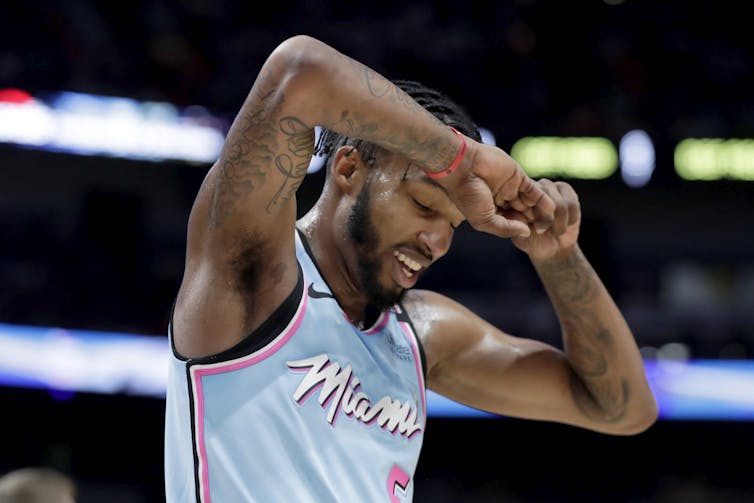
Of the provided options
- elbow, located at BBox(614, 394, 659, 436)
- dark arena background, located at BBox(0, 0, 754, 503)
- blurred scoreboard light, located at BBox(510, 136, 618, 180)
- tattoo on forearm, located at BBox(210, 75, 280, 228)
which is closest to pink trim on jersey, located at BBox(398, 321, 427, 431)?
elbow, located at BBox(614, 394, 659, 436)

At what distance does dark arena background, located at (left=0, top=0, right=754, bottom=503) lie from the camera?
850 centimetres

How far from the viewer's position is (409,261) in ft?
7.79

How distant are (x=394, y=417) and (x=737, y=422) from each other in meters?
7.61

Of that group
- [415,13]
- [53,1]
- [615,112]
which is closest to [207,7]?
[53,1]

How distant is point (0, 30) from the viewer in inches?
341

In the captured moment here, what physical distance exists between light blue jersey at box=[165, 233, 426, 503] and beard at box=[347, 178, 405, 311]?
0.37ft

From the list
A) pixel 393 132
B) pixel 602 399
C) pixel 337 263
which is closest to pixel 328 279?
pixel 337 263

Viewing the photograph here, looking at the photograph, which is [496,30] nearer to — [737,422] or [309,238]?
[737,422]

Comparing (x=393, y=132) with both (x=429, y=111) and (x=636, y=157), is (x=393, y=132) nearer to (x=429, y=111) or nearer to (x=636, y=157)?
(x=429, y=111)

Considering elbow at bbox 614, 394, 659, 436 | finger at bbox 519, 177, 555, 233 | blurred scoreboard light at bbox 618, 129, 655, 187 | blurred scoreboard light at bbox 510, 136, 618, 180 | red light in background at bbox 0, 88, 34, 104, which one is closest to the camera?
finger at bbox 519, 177, 555, 233

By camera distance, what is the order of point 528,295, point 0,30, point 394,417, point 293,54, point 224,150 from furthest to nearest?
1. point 528,295
2. point 0,30
3. point 394,417
4. point 224,150
5. point 293,54

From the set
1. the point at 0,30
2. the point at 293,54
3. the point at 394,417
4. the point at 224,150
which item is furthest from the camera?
the point at 0,30

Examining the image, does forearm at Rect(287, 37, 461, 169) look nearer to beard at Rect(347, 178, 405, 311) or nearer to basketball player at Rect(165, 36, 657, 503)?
basketball player at Rect(165, 36, 657, 503)

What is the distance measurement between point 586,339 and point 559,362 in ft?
0.42
